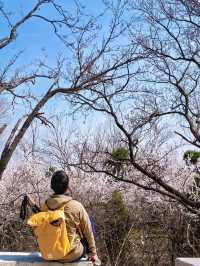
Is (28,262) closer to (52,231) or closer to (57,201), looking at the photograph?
(52,231)

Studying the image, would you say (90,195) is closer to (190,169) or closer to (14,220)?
(14,220)

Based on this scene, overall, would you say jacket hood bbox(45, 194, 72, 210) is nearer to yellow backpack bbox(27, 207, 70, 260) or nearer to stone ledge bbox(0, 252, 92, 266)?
yellow backpack bbox(27, 207, 70, 260)

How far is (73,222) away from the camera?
4.11 meters

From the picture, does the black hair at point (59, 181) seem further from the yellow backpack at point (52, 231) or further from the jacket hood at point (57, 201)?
Result: the yellow backpack at point (52, 231)

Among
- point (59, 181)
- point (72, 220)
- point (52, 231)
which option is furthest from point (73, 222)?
point (59, 181)

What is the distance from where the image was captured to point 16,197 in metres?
11.1

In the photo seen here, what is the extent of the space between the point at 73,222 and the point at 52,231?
19cm

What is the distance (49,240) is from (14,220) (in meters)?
6.36

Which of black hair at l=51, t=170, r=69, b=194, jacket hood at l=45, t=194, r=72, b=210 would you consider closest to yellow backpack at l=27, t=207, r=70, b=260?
jacket hood at l=45, t=194, r=72, b=210

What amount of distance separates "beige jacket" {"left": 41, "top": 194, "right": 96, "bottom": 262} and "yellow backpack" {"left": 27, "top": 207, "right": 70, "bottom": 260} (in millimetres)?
58

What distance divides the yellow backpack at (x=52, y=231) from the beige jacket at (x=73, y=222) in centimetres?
6

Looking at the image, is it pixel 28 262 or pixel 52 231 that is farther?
pixel 28 262

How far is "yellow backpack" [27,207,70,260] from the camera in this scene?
4.02 meters

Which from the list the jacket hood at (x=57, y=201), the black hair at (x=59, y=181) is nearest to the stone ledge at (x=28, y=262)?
the jacket hood at (x=57, y=201)
